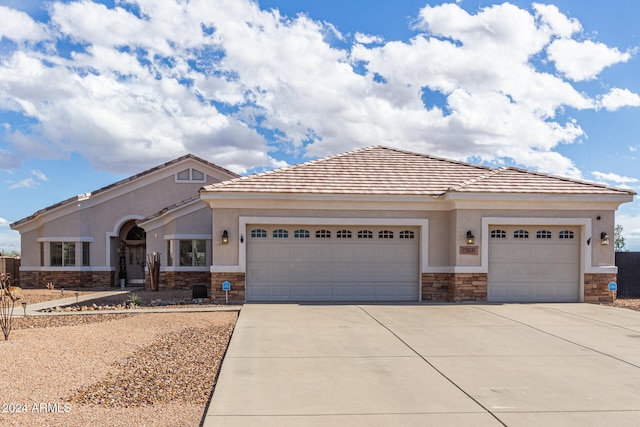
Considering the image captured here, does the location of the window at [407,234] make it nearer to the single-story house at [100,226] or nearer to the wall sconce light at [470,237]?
the wall sconce light at [470,237]

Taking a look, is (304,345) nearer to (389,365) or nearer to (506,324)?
(389,365)

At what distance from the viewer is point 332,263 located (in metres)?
15.0

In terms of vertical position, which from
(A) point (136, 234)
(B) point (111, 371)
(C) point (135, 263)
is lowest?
(B) point (111, 371)

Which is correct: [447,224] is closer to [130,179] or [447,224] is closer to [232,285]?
[232,285]

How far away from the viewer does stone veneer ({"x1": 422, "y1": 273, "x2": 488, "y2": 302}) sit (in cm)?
1473

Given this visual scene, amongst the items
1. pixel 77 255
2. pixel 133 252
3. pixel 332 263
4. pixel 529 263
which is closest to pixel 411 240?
pixel 332 263

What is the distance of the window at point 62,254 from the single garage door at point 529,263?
1791 cm

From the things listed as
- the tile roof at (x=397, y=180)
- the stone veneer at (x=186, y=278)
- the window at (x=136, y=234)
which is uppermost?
the tile roof at (x=397, y=180)

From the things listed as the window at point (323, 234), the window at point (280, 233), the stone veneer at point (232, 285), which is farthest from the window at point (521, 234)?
the stone veneer at point (232, 285)

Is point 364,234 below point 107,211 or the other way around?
below

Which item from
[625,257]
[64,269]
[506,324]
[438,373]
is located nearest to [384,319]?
[506,324]

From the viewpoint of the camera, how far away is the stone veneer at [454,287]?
1473 centimetres

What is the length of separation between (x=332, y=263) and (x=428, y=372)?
26.4ft

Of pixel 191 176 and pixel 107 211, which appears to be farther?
pixel 191 176
